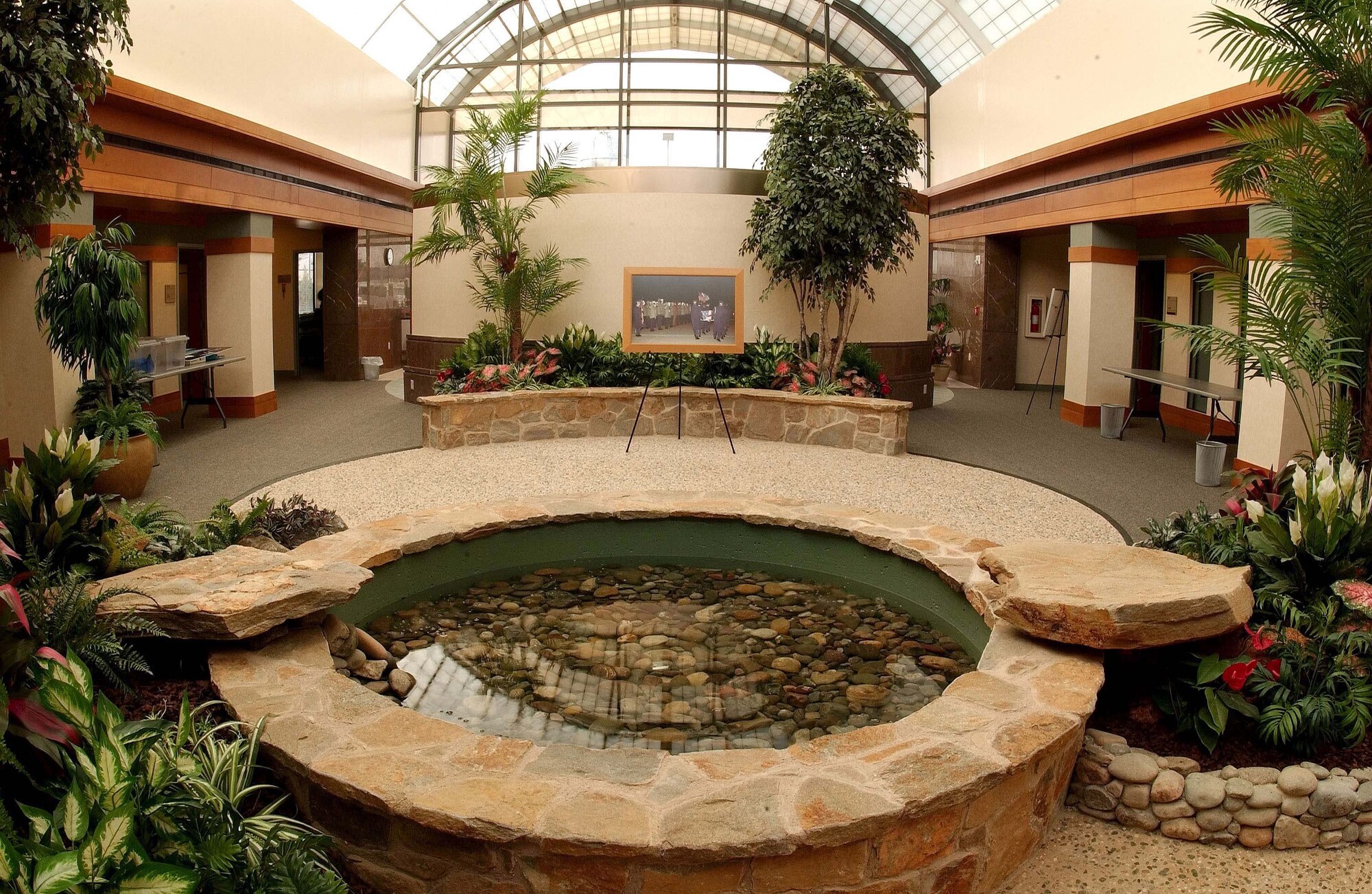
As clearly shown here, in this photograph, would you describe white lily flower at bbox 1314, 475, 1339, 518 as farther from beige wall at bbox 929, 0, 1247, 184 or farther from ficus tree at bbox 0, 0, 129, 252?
ficus tree at bbox 0, 0, 129, 252

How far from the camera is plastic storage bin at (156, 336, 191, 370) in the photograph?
12.0 m

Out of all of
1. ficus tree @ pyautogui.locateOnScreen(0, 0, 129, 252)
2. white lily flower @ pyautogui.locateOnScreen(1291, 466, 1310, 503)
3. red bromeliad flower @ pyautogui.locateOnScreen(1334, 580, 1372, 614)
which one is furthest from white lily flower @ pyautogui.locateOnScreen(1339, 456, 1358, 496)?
ficus tree @ pyautogui.locateOnScreen(0, 0, 129, 252)

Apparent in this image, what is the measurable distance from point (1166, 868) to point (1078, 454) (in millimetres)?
8214

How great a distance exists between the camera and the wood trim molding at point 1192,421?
13.2 meters

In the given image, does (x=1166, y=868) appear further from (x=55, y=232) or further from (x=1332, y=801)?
(x=55, y=232)

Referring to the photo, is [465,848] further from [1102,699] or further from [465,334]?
[465,334]

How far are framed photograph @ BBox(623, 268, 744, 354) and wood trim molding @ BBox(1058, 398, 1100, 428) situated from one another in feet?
17.4

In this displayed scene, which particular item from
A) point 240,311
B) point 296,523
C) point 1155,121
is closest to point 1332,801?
point 296,523

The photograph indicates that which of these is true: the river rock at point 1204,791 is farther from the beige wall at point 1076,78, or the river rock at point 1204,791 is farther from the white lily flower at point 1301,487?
the beige wall at point 1076,78

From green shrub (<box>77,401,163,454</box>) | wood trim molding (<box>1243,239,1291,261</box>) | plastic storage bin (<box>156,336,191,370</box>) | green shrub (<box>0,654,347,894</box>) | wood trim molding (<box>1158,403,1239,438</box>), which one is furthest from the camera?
wood trim molding (<box>1158,403,1239,438</box>)

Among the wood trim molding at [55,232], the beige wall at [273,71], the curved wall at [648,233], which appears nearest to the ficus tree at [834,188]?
the curved wall at [648,233]

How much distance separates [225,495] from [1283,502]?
762cm

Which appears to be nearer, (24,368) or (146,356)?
(24,368)

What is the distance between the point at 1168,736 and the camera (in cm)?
440
